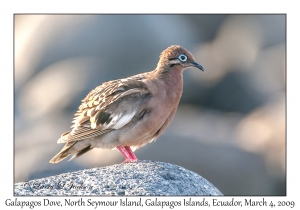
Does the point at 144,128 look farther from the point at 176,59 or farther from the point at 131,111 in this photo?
the point at 176,59

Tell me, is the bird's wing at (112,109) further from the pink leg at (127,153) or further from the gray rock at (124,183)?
the gray rock at (124,183)

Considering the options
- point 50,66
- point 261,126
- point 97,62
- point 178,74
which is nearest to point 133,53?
point 97,62

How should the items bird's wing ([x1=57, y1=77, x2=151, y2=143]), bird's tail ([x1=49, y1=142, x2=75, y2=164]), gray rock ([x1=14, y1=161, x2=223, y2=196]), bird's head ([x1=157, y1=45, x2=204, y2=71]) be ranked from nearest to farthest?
gray rock ([x1=14, y1=161, x2=223, y2=196]) < bird's wing ([x1=57, y1=77, x2=151, y2=143]) < bird's tail ([x1=49, y1=142, x2=75, y2=164]) < bird's head ([x1=157, y1=45, x2=204, y2=71])

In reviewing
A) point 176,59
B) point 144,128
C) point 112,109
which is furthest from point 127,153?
point 176,59

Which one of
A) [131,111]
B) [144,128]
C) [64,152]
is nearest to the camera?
[144,128]

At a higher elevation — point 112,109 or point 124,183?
point 112,109

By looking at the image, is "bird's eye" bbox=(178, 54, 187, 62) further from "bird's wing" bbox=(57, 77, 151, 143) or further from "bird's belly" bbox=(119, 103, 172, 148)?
"bird's belly" bbox=(119, 103, 172, 148)

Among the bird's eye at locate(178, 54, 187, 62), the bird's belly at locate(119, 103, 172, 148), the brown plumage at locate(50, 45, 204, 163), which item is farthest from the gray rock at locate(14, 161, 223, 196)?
the bird's eye at locate(178, 54, 187, 62)
